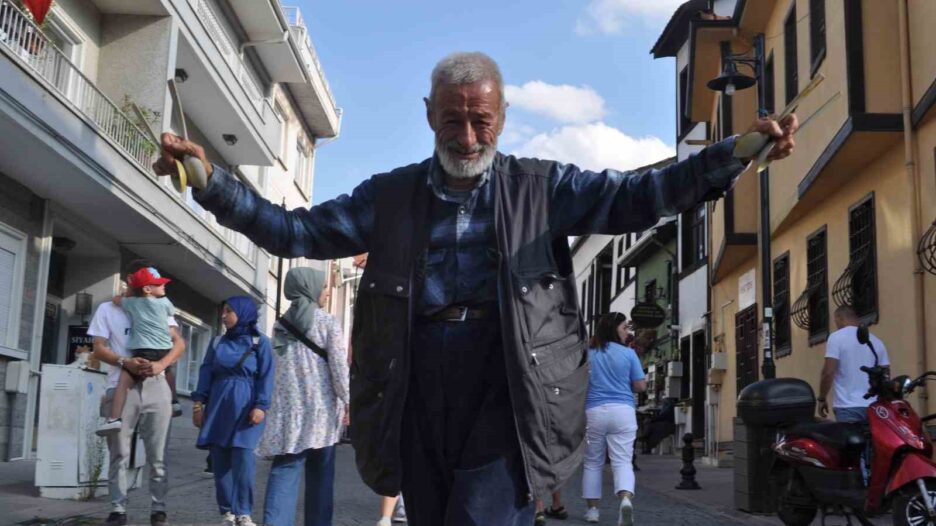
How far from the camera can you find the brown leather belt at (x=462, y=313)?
10.3 ft

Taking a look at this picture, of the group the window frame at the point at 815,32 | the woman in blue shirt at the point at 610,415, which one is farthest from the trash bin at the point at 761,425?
the window frame at the point at 815,32

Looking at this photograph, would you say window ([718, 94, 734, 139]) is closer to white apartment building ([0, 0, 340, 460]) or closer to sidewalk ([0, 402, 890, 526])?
sidewalk ([0, 402, 890, 526])

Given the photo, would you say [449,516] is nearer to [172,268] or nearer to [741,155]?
[741,155]

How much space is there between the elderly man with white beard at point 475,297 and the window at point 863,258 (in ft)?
→ 33.4

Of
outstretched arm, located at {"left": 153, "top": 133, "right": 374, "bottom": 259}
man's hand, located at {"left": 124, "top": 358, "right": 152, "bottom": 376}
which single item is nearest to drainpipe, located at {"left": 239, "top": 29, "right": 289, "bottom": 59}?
man's hand, located at {"left": 124, "top": 358, "right": 152, "bottom": 376}

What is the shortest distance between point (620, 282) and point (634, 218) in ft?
135

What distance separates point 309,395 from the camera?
7293mm

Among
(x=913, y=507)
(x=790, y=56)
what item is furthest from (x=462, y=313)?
(x=790, y=56)

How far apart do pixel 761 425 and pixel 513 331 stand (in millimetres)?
7696

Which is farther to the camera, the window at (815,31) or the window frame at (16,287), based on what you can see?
the window frame at (16,287)

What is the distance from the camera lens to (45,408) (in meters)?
9.71

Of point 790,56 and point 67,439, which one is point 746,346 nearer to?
point 790,56

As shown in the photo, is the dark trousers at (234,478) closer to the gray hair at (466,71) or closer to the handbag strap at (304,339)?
the handbag strap at (304,339)

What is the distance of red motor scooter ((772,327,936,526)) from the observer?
7441 millimetres
